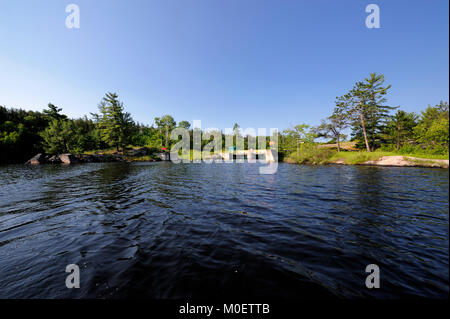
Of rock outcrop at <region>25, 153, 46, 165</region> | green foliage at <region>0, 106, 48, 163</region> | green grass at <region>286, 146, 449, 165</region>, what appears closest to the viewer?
green grass at <region>286, 146, 449, 165</region>

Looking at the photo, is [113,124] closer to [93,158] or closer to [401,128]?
[93,158]

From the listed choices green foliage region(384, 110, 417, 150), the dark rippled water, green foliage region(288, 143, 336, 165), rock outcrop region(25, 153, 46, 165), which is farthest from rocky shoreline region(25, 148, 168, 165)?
green foliage region(384, 110, 417, 150)

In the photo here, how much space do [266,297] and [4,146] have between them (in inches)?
2817

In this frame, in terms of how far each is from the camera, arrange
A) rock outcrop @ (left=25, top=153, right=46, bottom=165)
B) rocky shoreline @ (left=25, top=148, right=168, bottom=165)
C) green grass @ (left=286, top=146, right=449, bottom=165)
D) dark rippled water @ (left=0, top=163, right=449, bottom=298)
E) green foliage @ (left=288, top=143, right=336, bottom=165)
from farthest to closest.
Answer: rocky shoreline @ (left=25, top=148, right=168, bottom=165), rock outcrop @ (left=25, top=153, right=46, bottom=165), green foliage @ (left=288, top=143, right=336, bottom=165), green grass @ (left=286, top=146, right=449, bottom=165), dark rippled water @ (left=0, top=163, right=449, bottom=298)

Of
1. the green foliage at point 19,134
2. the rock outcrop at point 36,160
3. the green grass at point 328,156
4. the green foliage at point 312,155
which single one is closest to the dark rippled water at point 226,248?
the green grass at point 328,156

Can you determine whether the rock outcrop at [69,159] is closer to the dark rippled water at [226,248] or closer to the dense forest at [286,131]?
Result: the dense forest at [286,131]

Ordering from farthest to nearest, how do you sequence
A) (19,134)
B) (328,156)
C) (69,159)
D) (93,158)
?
1. (19,134)
2. (93,158)
3. (69,159)
4. (328,156)

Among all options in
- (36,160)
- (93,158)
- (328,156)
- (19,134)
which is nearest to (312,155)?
(328,156)

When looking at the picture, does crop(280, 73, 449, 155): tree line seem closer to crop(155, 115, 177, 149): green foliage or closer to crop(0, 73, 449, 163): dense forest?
crop(0, 73, 449, 163): dense forest

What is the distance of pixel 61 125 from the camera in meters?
46.9

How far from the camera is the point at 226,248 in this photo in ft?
15.0

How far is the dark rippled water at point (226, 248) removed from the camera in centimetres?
315

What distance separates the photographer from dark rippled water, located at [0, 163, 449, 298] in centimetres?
315
